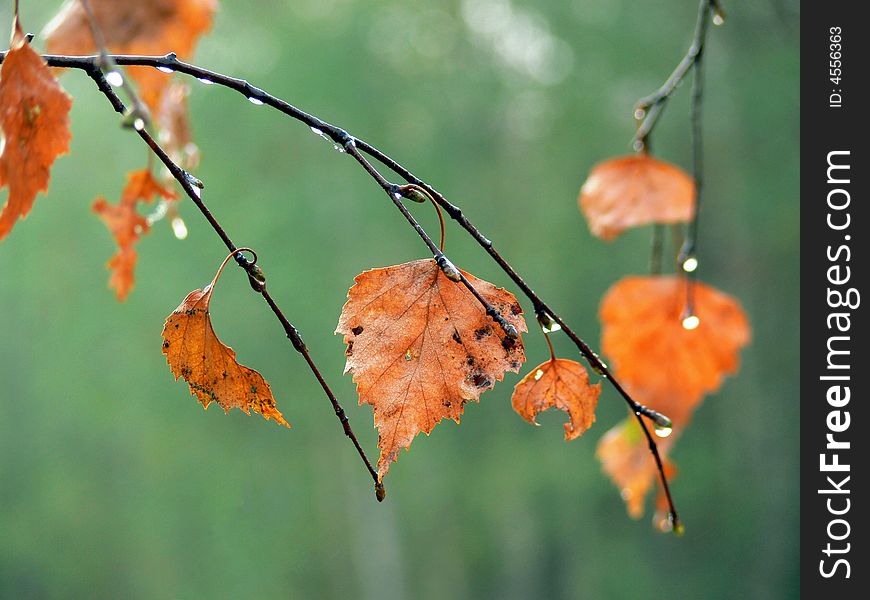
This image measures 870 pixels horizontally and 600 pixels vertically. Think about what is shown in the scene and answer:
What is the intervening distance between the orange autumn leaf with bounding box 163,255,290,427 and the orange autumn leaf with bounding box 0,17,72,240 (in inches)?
2.2

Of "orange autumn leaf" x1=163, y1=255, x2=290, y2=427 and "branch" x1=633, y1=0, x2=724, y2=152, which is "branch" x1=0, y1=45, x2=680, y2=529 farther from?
"branch" x1=633, y1=0, x2=724, y2=152

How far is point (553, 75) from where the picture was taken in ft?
12.1

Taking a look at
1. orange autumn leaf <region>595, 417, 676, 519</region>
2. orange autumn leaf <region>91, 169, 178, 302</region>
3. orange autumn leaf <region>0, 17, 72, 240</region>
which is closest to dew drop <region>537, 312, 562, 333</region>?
orange autumn leaf <region>0, 17, 72, 240</region>

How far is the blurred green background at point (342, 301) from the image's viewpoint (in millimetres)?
3580

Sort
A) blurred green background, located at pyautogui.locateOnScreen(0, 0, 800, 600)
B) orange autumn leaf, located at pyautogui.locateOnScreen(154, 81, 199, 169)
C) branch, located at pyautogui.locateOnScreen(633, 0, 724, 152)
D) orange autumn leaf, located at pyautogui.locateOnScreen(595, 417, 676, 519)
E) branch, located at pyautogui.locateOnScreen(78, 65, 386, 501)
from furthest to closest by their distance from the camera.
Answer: blurred green background, located at pyautogui.locateOnScreen(0, 0, 800, 600) → orange autumn leaf, located at pyautogui.locateOnScreen(595, 417, 676, 519) → orange autumn leaf, located at pyautogui.locateOnScreen(154, 81, 199, 169) → branch, located at pyautogui.locateOnScreen(633, 0, 724, 152) → branch, located at pyautogui.locateOnScreen(78, 65, 386, 501)

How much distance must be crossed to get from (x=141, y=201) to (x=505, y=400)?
4033 mm

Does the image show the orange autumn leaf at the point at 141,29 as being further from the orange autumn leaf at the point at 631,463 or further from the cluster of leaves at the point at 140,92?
the orange autumn leaf at the point at 631,463

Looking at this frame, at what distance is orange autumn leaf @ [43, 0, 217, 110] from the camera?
0.48m

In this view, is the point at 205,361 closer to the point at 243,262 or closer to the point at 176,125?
the point at 243,262

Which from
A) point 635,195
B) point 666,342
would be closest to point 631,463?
point 666,342

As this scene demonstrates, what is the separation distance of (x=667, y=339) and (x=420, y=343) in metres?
0.37

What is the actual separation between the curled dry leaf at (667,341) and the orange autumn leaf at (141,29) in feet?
1.06

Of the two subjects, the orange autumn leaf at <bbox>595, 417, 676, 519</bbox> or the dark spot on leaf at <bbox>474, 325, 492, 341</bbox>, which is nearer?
the dark spot on leaf at <bbox>474, 325, 492, 341</bbox>
